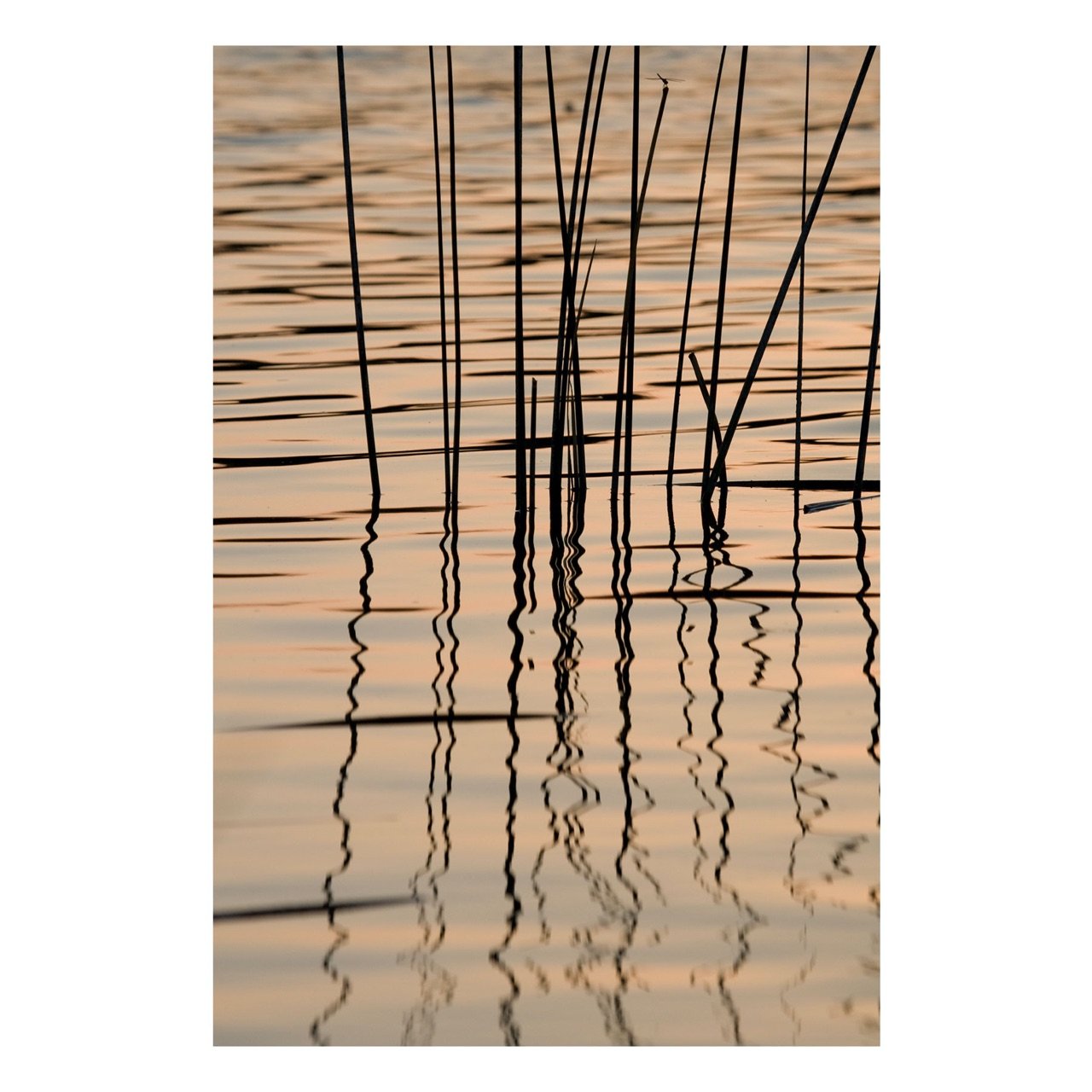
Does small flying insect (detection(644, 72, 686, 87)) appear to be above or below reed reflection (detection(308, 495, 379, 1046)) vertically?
above

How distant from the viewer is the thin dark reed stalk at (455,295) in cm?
288

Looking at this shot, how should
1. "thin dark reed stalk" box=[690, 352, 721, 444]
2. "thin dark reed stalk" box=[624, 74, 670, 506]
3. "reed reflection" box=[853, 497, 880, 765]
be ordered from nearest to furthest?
"reed reflection" box=[853, 497, 880, 765] → "thin dark reed stalk" box=[624, 74, 670, 506] → "thin dark reed stalk" box=[690, 352, 721, 444]

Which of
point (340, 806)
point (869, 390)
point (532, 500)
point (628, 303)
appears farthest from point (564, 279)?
point (340, 806)

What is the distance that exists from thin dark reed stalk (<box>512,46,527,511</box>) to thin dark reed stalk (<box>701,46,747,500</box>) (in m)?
0.28

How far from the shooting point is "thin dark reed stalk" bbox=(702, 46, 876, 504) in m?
2.84

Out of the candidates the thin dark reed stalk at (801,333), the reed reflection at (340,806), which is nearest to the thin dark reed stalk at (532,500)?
the reed reflection at (340,806)

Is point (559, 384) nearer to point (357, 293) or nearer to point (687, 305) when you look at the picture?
point (687, 305)

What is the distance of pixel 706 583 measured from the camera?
9.79 ft

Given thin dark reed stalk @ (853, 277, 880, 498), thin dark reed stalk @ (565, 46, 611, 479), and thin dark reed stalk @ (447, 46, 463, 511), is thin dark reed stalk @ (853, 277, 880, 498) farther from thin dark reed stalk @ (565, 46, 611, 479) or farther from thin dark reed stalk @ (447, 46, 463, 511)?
thin dark reed stalk @ (447, 46, 463, 511)

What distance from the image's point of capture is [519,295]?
285 centimetres

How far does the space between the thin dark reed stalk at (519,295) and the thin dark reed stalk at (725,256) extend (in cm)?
28

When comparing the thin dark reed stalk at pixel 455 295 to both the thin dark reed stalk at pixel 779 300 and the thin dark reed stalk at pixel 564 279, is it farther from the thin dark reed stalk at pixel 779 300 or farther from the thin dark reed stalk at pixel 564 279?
the thin dark reed stalk at pixel 779 300

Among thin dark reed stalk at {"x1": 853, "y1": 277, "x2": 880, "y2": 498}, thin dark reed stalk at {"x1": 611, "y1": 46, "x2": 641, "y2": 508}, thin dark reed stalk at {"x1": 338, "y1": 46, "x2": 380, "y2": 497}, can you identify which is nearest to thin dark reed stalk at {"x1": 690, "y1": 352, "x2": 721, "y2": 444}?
thin dark reed stalk at {"x1": 611, "y1": 46, "x2": 641, "y2": 508}
